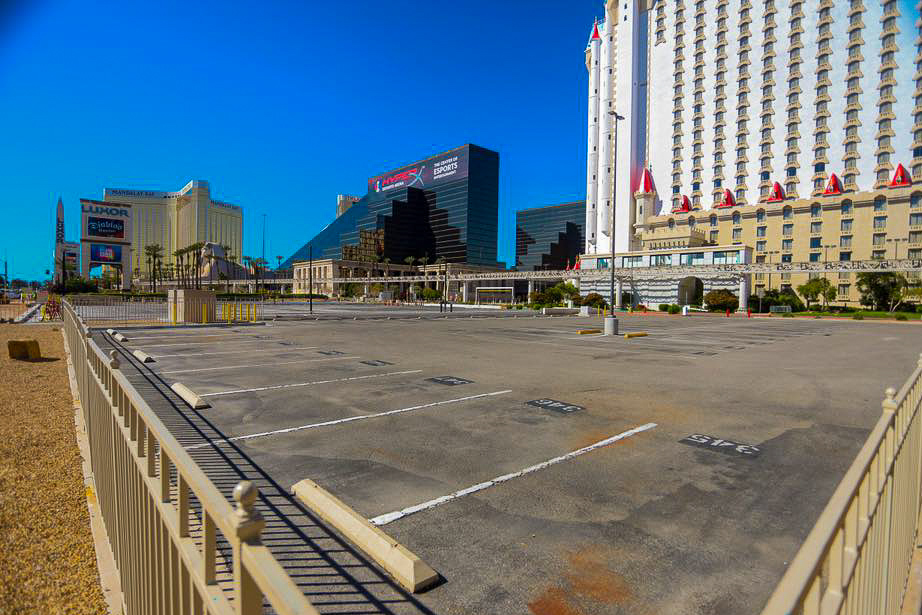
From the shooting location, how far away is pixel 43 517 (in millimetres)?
4309

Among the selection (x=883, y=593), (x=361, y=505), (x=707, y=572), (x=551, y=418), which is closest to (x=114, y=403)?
(x=361, y=505)

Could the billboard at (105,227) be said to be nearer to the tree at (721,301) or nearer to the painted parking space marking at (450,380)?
the tree at (721,301)

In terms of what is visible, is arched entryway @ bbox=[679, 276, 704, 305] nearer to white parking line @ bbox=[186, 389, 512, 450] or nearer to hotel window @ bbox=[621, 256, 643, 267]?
hotel window @ bbox=[621, 256, 643, 267]

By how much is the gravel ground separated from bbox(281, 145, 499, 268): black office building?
16824 cm

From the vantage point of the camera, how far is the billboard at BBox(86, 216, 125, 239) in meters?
111

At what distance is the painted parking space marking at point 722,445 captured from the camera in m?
6.12

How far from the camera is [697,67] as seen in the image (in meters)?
102

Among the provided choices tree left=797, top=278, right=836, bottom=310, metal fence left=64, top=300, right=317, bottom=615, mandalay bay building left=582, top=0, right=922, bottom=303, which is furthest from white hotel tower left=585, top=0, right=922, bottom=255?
metal fence left=64, top=300, right=317, bottom=615

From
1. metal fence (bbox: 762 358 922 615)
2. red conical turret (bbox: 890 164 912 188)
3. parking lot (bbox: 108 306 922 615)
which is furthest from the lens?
red conical turret (bbox: 890 164 912 188)

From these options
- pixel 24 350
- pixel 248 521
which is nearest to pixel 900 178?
pixel 248 521

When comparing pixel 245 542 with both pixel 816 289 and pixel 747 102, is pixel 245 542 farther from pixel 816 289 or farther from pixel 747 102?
pixel 747 102

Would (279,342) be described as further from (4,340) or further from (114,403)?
(114,403)

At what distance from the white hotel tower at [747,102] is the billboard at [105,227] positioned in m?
116

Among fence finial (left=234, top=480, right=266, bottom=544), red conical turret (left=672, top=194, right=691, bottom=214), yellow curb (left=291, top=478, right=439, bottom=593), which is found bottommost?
yellow curb (left=291, top=478, right=439, bottom=593)
